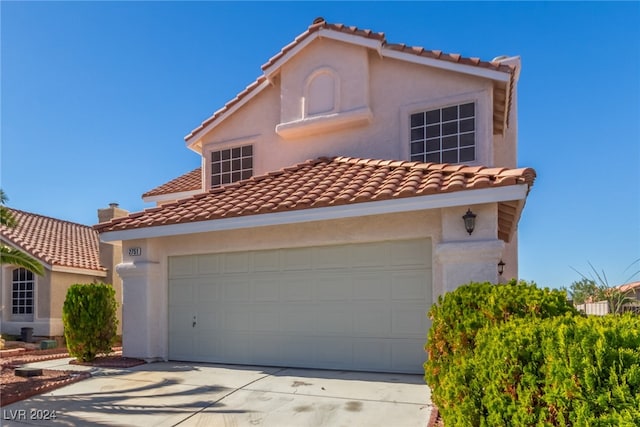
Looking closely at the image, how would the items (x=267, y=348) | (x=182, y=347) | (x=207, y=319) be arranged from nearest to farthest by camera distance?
(x=267, y=348) < (x=207, y=319) < (x=182, y=347)

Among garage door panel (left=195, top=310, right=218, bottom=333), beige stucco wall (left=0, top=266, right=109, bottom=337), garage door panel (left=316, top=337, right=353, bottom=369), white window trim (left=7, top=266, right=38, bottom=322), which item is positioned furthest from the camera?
white window trim (left=7, top=266, right=38, bottom=322)

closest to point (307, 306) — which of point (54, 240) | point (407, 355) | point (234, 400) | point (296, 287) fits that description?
point (296, 287)

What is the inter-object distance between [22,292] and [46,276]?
5.86 ft

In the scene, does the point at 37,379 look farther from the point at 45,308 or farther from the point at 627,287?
the point at 627,287

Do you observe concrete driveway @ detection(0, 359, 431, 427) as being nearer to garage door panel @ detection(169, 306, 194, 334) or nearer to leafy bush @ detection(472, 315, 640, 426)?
garage door panel @ detection(169, 306, 194, 334)

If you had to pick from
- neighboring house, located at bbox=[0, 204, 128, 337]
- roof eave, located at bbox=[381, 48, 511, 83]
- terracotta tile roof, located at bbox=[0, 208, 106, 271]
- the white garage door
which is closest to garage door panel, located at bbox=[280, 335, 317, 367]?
Result: the white garage door

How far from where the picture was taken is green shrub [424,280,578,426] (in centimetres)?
419

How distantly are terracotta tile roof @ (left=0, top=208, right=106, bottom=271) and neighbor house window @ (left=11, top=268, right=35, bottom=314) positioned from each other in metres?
1.15

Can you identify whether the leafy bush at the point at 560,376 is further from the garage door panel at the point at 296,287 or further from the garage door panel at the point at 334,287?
the garage door panel at the point at 296,287

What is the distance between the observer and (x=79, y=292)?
35.6ft

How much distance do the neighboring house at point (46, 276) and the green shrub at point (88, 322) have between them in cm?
613

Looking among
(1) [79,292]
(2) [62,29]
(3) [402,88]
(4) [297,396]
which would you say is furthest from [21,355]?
(3) [402,88]

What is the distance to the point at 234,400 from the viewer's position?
6902mm

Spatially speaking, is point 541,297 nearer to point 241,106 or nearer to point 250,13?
point 250,13
